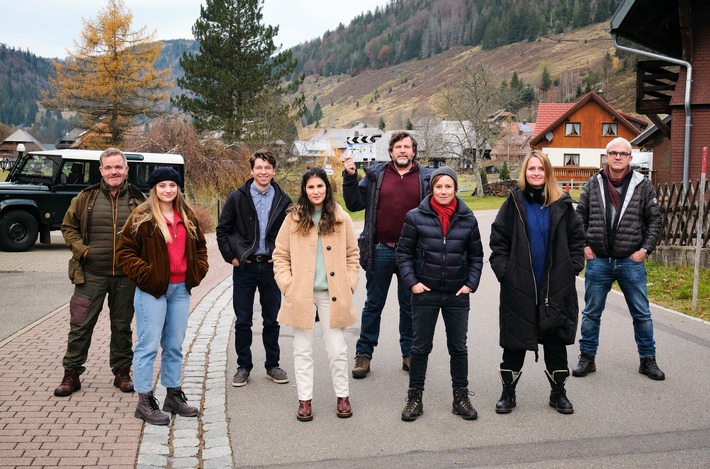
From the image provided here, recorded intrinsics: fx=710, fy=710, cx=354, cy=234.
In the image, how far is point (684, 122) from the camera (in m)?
17.9

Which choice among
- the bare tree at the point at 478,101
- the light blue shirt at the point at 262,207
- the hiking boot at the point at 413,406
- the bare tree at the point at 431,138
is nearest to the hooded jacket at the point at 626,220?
the hiking boot at the point at 413,406

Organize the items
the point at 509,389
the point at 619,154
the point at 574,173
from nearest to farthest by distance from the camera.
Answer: the point at 509,389 < the point at 619,154 < the point at 574,173

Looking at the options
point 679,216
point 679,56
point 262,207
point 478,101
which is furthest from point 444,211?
point 478,101

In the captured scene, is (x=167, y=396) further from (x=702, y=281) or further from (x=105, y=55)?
(x=105, y=55)

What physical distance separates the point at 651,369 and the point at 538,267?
5.68 feet

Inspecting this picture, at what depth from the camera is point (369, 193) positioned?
6.25m

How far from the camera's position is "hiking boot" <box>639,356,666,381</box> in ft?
19.9

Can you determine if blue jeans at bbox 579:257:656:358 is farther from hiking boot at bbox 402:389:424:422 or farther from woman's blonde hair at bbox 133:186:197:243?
woman's blonde hair at bbox 133:186:197:243

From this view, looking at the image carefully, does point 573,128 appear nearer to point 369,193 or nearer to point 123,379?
point 369,193

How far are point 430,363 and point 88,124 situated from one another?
39.1m

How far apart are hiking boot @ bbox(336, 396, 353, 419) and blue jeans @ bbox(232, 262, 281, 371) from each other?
4.00 ft

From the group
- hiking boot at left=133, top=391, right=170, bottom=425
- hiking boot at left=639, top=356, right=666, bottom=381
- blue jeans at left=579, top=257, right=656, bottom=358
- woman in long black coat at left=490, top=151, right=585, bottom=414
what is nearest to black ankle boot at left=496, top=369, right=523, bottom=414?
woman in long black coat at left=490, top=151, right=585, bottom=414

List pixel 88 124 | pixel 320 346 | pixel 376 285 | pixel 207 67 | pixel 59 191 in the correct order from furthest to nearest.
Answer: pixel 88 124
pixel 207 67
pixel 59 191
pixel 320 346
pixel 376 285

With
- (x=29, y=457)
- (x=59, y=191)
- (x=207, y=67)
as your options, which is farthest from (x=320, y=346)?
(x=207, y=67)
